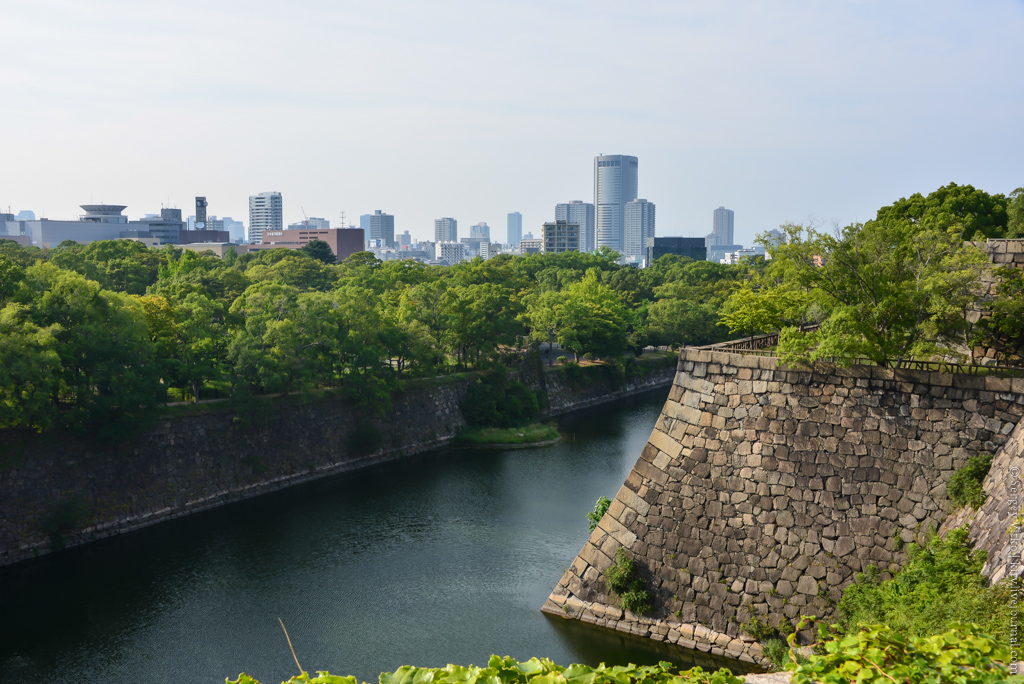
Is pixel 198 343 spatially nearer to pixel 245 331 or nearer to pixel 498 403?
pixel 245 331

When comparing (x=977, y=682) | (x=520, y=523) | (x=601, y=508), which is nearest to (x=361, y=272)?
(x=520, y=523)

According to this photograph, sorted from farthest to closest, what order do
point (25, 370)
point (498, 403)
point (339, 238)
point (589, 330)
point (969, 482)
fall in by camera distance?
point (339, 238), point (589, 330), point (498, 403), point (25, 370), point (969, 482)

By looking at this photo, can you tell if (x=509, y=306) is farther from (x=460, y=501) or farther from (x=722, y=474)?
(x=722, y=474)

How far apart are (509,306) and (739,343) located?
1025 inches

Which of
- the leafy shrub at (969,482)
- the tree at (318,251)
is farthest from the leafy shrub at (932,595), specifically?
the tree at (318,251)

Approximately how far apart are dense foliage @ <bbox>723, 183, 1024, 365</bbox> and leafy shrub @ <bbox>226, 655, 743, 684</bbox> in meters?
9.71

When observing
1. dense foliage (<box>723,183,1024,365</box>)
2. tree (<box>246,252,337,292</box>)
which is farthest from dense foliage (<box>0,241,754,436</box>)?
dense foliage (<box>723,183,1024,365</box>)

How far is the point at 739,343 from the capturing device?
17.0 metres

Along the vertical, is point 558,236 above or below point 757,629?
above

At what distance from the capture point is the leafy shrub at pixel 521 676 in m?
4.64

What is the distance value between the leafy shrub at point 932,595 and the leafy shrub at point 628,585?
11.6ft

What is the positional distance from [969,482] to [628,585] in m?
6.22

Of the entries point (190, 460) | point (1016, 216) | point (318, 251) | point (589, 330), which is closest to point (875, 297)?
point (1016, 216)

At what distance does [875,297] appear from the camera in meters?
14.8
